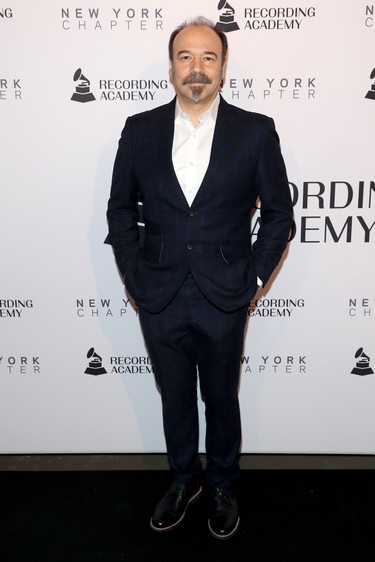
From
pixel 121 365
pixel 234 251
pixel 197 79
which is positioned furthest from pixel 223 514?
pixel 197 79

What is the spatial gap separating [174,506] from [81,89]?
1.72m

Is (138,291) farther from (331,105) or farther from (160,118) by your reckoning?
(331,105)

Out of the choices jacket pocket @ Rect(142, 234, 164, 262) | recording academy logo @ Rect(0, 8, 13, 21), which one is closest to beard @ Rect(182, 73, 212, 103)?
jacket pocket @ Rect(142, 234, 164, 262)

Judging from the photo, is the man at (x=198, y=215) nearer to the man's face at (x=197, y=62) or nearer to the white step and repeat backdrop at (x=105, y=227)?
the man's face at (x=197, y=62)

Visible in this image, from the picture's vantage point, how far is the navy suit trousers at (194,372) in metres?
2.13

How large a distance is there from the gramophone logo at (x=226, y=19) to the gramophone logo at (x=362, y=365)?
1.48 m

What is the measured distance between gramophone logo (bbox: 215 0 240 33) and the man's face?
0.30 m

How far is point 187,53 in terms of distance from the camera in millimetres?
1989

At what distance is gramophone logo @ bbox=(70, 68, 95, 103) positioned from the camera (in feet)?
7.72

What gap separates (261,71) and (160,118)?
49 centimetres

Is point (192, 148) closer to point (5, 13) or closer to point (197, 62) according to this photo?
point (197, 62)

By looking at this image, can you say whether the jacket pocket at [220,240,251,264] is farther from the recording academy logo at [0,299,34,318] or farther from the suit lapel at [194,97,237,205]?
the recording academy logo at [0,299,34,318]

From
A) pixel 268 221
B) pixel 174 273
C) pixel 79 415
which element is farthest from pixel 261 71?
pixel 79 415

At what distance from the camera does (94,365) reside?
2.72 metres
